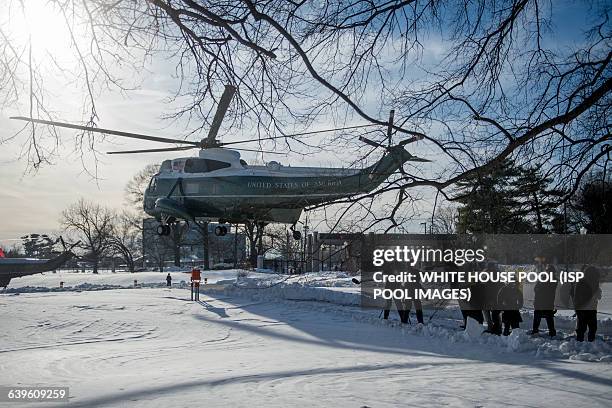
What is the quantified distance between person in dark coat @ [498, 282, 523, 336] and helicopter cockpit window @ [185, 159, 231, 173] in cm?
1573

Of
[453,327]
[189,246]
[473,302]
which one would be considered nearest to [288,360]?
[473,302]

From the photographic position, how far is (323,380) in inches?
249

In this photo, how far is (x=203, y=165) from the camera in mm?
25281

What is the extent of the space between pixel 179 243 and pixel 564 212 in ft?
176

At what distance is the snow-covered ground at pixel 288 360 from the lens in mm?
5488

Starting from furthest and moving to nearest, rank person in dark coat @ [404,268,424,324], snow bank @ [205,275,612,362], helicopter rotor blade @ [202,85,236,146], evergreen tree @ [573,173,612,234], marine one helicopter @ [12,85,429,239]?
marine one helicopter @ [12,85,429,239] → person in dark coat @ [404,268,424,324] → snow bank @ [205,275,612,362] → evergreen tree @ [573,173,612,234] → helicopter rotor blade @ [202,85,236,146]

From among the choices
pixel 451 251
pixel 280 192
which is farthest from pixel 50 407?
pixel 280 192

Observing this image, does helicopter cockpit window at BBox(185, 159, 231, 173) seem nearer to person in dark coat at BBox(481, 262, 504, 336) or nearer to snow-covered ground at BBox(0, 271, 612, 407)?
snow-covered ground at BBox(0, 271, 612, 407)

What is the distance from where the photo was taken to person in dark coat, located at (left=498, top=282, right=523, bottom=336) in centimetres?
1109

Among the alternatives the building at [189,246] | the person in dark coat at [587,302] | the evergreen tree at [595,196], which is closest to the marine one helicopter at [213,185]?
the person in dark coat at [587,302]

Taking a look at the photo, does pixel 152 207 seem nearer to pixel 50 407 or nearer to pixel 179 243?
pixel 50 407

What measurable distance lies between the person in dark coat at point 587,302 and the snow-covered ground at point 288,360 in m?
0.43

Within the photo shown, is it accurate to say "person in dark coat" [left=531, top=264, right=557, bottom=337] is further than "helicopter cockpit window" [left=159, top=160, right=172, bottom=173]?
No

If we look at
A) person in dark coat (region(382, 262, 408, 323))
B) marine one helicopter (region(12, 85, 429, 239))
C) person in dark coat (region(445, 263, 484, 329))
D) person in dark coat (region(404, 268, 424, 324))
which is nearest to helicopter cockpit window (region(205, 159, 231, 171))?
marine one helicopter (region(12, 85, 429, 239))
